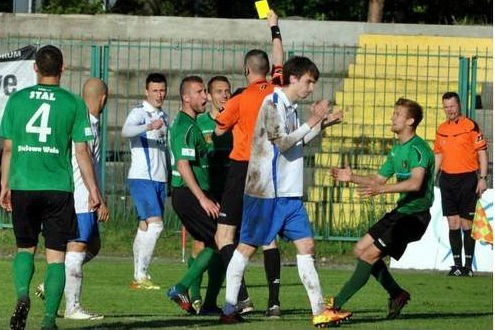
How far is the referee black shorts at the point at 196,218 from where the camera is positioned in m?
14.2

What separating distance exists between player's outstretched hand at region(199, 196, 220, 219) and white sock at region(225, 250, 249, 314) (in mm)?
1027

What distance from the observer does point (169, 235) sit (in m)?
22.8

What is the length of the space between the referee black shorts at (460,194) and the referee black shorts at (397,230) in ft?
23.6

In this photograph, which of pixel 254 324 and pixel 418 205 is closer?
pixel 254 324

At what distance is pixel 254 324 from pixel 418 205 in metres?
1.95

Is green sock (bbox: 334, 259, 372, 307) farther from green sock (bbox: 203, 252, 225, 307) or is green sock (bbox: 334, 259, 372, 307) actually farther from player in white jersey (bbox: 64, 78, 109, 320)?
player in white jersey (bbox: 64, 78, 109, 320)

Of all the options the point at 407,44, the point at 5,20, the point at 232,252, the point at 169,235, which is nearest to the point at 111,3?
the point at 5,20

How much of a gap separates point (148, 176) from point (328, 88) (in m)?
8.65

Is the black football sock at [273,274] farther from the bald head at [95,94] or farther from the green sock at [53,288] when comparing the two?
the green sock at [53,288]

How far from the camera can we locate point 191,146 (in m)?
14.2

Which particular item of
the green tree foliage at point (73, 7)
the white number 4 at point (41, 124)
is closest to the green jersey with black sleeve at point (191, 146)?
the white number 4 at point (41, 124)

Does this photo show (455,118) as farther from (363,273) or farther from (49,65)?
(49,65)

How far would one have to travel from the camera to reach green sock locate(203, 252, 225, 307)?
14125mm

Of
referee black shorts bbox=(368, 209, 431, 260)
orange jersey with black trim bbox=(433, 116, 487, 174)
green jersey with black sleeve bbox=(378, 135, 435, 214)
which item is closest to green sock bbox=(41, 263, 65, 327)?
referee black shorts bbox=(368, 209, 431, 260)
